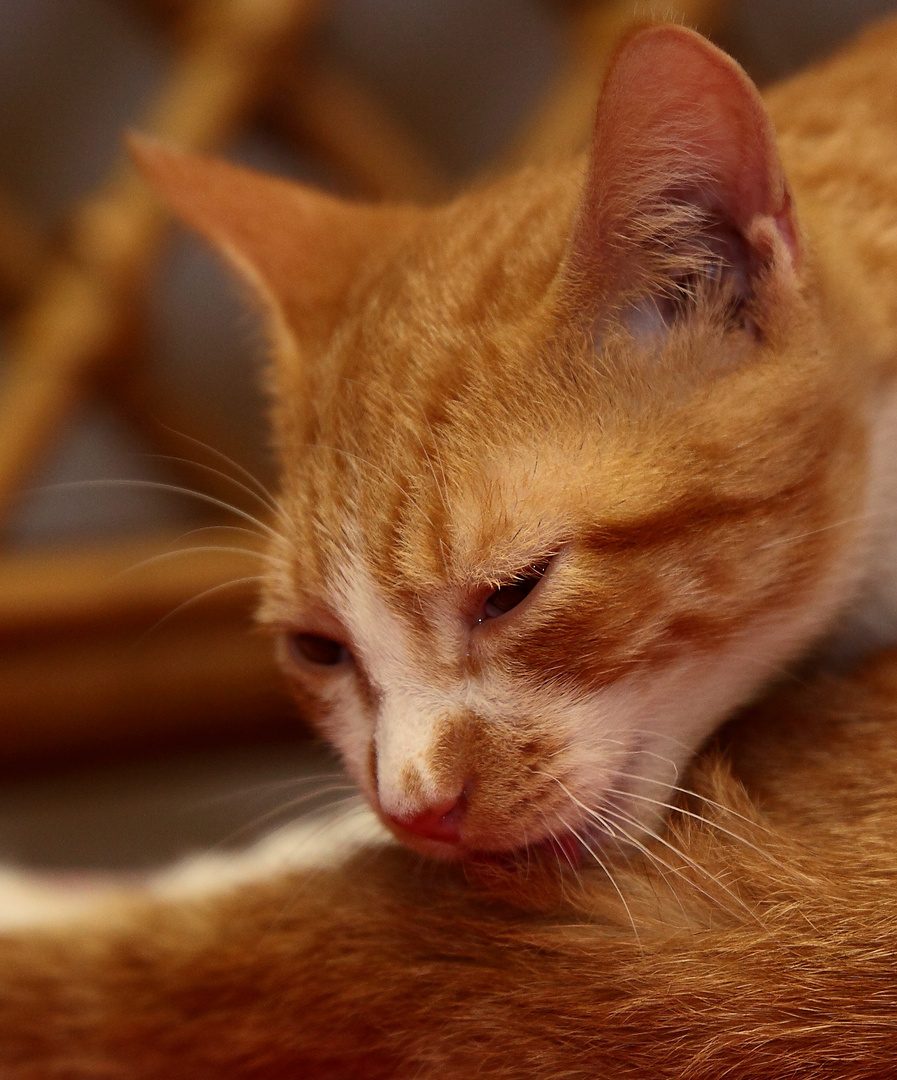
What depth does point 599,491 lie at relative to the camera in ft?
2.13

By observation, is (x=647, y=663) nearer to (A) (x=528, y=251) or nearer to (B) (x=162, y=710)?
(A) (x=528, y=251)

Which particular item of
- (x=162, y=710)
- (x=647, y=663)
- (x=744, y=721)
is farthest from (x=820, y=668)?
(x=162, y=710)

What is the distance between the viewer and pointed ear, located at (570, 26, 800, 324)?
0.60 m

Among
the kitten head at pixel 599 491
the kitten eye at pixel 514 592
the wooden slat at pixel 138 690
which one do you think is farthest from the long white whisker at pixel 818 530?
the wooden slat at pixel 138 690

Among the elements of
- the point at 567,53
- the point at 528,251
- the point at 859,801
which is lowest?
the point at 859,801

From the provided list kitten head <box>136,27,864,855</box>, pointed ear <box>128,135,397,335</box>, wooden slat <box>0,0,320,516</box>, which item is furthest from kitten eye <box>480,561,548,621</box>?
wooden slat <box>0,0,320,516</box>

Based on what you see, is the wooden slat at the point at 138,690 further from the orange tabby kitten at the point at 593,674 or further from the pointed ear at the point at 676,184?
the pointed ear at the point at 676,184

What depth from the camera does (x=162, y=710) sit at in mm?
1681

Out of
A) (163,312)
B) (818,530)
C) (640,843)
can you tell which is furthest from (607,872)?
(163,312)

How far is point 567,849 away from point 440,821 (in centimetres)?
8

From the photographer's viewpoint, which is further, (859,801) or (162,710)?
(162,710)

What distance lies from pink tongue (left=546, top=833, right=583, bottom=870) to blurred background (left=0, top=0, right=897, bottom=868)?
0.82 metres

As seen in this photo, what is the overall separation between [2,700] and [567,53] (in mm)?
1372

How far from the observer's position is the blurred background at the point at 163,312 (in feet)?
5.24
